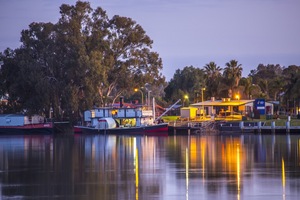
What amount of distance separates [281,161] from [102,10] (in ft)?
242

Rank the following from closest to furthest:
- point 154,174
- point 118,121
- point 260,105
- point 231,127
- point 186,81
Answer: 1. point 154,174
2. point 231,127
3. point 118,121
4. point 260,105
5. point 186,81

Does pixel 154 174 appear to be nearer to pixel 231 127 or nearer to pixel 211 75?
pixel 231 127

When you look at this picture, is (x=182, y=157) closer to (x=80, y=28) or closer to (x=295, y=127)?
(x=295, y=127)

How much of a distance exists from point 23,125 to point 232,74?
41742mm

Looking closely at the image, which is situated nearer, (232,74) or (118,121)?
(118,121)

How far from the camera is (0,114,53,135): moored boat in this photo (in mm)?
115688

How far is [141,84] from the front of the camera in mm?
120438

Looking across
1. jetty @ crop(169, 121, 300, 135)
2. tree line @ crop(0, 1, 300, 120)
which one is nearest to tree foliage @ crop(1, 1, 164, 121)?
tree line @ crop(0, 1, 300, 120)

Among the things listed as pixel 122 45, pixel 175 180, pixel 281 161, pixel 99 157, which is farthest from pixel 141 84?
pixel 175 180

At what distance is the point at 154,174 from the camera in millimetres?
44906

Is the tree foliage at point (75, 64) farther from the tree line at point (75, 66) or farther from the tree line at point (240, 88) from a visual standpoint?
the tree line at point (240, 88)

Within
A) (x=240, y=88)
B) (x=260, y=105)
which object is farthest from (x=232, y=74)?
(x=260, y=105)

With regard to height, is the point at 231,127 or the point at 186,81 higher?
the point at 186,81

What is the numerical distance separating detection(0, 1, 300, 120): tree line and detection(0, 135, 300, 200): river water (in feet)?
148
